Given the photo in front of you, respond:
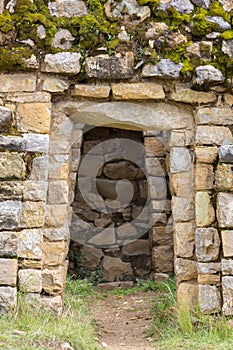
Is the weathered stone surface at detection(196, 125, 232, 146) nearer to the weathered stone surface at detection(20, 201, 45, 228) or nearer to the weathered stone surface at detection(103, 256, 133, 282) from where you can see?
the weathered stone surface at detection(20, 201, 45, 228)

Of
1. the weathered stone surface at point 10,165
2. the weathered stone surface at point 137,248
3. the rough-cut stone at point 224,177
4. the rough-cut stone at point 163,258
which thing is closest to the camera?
the weathered stone surface at point 10,165

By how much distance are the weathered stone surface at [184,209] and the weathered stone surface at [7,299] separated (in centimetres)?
149

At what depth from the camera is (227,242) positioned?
4.50 meters

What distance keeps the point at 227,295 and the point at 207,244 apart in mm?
434

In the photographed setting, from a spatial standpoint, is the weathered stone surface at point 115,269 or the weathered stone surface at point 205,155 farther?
the weathered stone surface at point 115,269

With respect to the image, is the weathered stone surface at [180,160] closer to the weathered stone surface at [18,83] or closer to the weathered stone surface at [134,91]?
the weathered stone surface at [134,91]

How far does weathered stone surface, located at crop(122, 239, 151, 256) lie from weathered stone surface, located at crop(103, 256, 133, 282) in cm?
17

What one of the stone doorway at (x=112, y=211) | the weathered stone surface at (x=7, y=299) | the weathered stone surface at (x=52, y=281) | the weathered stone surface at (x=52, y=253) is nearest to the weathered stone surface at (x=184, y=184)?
the weathered stone surface at (x=52, y=253)

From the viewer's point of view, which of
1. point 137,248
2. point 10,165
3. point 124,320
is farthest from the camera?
point 137,248

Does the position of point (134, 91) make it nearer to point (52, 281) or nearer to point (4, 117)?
point (4, 117)

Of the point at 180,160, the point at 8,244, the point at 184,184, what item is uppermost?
the point at 180,160

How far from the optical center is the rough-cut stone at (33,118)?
464 cm

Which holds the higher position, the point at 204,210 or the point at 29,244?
the point at 204,210

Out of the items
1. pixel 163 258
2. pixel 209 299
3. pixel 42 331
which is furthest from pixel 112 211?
pixel 42 331
